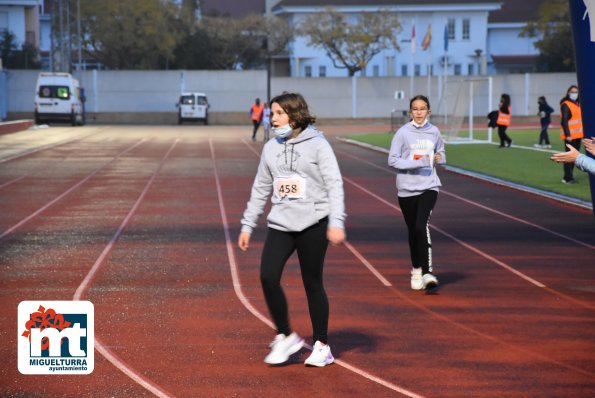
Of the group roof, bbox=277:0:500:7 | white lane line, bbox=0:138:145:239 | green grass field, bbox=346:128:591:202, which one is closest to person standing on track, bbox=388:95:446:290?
white lane line, bbox=0:138:145:239

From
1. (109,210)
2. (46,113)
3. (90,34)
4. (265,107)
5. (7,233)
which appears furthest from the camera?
(90,34)

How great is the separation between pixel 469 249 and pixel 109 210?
7.08 m

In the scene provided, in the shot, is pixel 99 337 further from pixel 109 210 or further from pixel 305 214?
pixel 109 210

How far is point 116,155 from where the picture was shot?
35.3 m

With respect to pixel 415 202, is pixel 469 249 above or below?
below

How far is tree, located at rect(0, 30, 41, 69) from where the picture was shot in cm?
7594

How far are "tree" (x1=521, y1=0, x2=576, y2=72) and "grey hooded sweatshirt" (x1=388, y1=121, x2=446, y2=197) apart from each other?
6952 cm

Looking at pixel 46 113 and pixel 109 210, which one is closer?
pixel 109 210

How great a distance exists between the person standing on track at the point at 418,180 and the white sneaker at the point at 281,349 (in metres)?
3.37

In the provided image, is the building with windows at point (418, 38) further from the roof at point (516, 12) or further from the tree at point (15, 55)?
the tree at point (15, 55)

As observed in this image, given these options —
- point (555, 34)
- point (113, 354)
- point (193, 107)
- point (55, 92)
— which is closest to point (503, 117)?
point (55, 92)

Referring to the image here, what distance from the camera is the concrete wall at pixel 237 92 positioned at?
69.0 meters

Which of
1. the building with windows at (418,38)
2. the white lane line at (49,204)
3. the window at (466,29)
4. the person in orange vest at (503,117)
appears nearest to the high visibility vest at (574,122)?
the white lane line at (49,204)

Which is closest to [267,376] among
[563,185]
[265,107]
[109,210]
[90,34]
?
[109,210]
